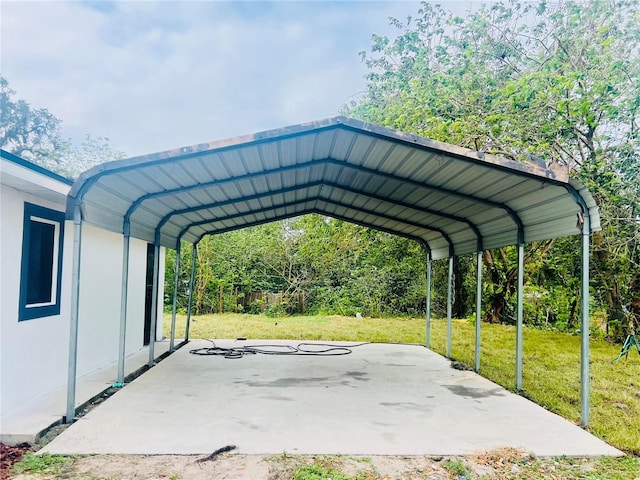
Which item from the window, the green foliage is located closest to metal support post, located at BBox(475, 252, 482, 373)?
the window

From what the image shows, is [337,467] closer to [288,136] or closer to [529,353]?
[288,136]

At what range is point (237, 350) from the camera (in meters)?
8.71

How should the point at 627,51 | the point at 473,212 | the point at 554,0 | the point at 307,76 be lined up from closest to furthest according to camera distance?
the point at 473,212
the point at 627,51
the point at 554,0
the point at 307,76

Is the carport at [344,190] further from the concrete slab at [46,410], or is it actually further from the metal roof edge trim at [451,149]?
the concrete slab at [46,410]

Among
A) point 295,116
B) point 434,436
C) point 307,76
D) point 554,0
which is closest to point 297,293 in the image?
point 554,0

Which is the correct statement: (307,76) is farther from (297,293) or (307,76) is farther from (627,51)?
(627,51)

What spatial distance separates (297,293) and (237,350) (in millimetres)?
6655

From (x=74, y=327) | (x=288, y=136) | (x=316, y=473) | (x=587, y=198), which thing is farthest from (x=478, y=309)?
(x=74, y=327)

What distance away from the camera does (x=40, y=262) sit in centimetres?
509

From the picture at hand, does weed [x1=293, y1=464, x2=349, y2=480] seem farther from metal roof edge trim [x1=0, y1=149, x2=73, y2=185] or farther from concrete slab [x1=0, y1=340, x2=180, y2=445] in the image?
metal roof edge trim [x1=0, y1=149, x2=73, y2=185]

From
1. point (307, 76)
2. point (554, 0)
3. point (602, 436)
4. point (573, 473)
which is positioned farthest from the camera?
point (307, 76)

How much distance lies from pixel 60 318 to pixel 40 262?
75 centimetres

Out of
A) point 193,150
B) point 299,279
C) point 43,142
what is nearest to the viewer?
point 193,150

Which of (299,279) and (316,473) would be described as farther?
(299,279)
